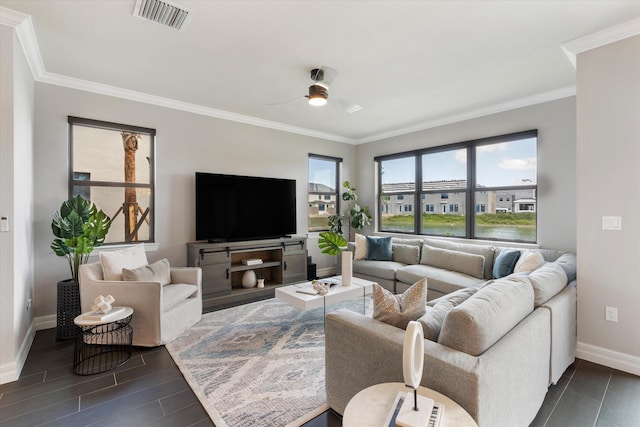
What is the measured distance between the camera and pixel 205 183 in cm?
436

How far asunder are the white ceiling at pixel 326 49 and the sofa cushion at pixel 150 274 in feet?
6.98

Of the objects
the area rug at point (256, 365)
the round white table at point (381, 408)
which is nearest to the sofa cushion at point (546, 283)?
the round white table at point (381, 408)

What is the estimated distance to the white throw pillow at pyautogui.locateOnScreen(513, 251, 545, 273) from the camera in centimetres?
337

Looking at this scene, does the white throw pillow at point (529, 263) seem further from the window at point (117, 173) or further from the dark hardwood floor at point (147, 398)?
the window at point (117, 173)

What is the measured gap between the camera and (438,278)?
3943mm

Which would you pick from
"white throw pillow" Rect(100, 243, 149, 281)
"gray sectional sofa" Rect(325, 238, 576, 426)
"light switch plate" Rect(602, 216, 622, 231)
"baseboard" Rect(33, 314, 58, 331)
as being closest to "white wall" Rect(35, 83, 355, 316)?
"baseboard" Rect(33, 314, 58, 331)

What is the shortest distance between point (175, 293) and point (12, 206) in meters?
1.53

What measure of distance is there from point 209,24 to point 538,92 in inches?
156

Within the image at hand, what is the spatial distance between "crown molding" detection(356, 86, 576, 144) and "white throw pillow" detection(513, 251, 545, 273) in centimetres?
203

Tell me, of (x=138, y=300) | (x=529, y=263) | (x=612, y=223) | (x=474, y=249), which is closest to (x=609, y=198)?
(x=612, y=223)

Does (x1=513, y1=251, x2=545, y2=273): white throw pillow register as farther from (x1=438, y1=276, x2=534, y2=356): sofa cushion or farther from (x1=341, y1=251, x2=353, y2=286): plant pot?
(x1=341, y1=251, x2=353, y2=286): plant pot

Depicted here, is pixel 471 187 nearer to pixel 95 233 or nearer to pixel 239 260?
pixel 239 260

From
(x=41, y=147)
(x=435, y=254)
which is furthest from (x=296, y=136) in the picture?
(x=41, y=147)

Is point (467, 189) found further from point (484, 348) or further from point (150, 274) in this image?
point (150, 274)
